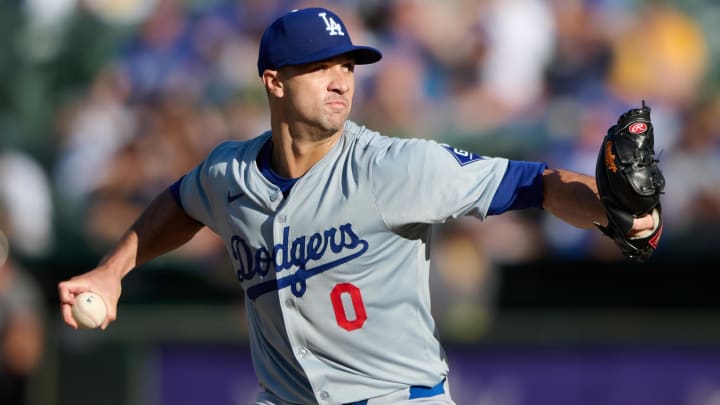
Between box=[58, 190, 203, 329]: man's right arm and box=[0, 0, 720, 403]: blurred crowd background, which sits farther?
box=[0, 0, 720, 403]: blurred crowd background

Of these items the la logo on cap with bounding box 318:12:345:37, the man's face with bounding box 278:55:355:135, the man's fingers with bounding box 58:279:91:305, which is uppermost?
the la logo on cap with bounding box 318:12:345:37

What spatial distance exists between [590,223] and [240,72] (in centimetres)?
574

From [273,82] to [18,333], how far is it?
4813 mm

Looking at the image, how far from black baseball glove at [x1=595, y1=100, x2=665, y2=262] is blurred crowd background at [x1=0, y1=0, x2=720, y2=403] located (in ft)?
14.2

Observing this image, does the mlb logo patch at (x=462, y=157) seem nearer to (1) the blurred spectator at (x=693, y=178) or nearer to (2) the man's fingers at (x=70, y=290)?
(2) the man's fingers at (x=70, y=290)

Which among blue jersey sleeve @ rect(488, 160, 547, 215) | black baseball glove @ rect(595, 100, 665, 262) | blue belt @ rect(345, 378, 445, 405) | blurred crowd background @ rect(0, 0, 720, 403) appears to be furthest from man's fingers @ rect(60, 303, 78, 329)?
blurred crowd background @ rect(0, 0, 720, 403)

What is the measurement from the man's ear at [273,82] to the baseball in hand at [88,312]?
0.91m

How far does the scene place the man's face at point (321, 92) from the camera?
371 centimetres

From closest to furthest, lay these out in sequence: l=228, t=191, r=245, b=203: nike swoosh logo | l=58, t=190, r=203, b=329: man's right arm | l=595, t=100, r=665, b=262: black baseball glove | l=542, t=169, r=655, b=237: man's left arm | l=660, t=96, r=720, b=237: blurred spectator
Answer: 1. l=595, t=100, r=665, b=262: black baseball glove
2. l=542, t=169, r=655, b=237: man's left arm
3. l=228, t=191, r=245, b=203: nike swoosh logo
4. l=58, t=190, r=203, b=329: man's right arm
5. l=660, t=96, r=720, b=237: blurred spectator

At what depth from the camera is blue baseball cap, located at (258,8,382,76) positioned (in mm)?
3695

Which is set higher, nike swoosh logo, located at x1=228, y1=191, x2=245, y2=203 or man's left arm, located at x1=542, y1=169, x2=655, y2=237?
nike swoosh logo, located at x1=228, y1=191, x2=245, y2=203

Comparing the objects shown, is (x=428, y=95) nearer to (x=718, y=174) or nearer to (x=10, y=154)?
(x=718, y=174)

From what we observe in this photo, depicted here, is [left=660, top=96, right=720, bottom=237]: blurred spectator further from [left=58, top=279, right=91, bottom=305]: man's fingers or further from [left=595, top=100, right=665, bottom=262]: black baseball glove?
[left=58, top=279, right=91, bottom=305]: man's fingers

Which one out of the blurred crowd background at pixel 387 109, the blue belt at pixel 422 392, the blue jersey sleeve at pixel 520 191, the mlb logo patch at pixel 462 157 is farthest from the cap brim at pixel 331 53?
the blurred crowd background at pixel 387 109
